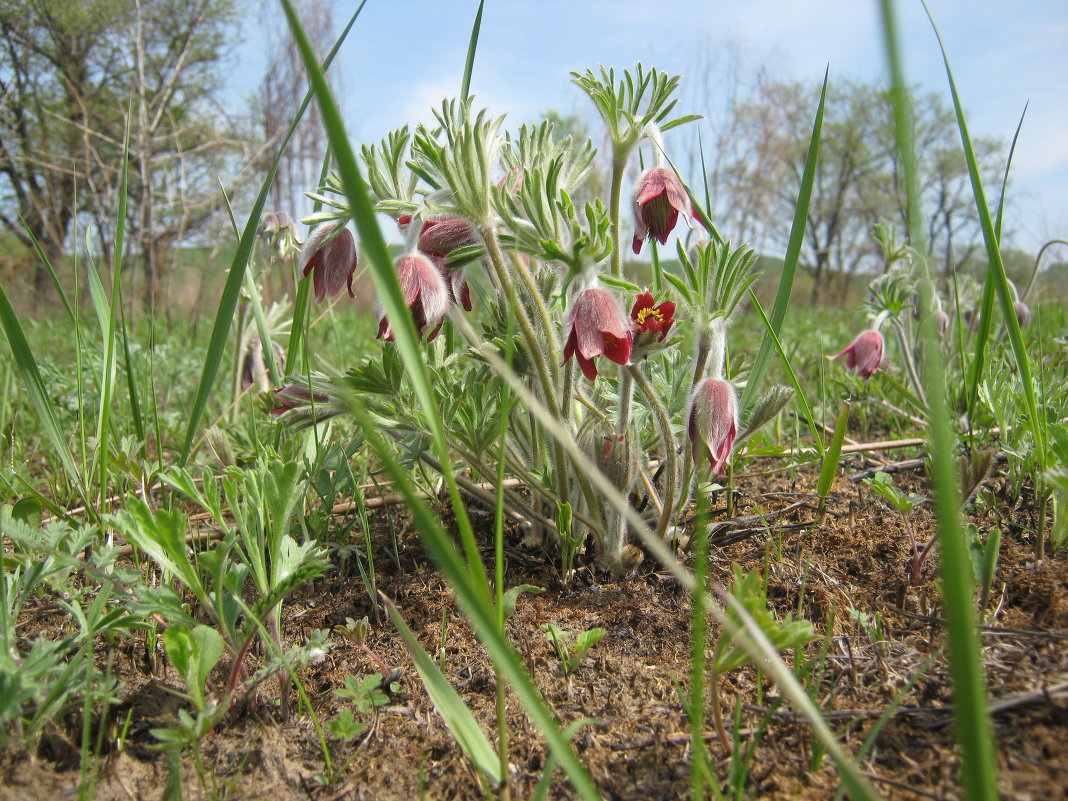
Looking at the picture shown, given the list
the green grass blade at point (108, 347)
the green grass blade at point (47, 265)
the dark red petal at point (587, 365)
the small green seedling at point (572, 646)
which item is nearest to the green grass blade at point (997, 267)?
the dark red petal at point (587, 365)

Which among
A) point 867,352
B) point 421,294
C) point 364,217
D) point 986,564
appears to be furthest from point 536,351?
point 867,352

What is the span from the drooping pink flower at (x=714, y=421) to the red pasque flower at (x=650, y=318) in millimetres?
Answer: 123

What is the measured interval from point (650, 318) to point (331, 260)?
0.63 m

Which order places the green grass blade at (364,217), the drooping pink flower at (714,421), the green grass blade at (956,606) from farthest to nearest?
the drooping pink flower at (714,421), the green grass blade at (364,217), the green grass blade at (956,606)

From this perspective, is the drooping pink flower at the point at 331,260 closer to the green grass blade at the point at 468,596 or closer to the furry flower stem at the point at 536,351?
the furry flower stem at the point at 536,351

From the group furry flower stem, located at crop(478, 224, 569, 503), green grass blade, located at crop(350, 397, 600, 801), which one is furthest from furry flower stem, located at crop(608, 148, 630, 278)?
green grass blade, located at crop(350, 397, 600, 801)

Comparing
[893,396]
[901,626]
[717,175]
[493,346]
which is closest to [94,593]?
[493,346]

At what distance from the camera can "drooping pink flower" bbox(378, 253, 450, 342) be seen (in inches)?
45.0

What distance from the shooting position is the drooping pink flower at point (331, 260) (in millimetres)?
1312

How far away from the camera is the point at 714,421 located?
1145mm

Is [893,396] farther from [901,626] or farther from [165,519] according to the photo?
[165,519]

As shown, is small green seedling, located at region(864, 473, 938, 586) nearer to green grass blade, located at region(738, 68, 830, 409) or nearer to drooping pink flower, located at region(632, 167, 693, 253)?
green grass blade, located at region(738, 68, 830, 409)

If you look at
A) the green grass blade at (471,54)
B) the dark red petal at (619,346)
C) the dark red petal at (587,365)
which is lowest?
the dark red petal at (587,365)

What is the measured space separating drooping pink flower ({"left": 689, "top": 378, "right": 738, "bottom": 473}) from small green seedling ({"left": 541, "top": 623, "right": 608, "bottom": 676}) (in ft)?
1.13
